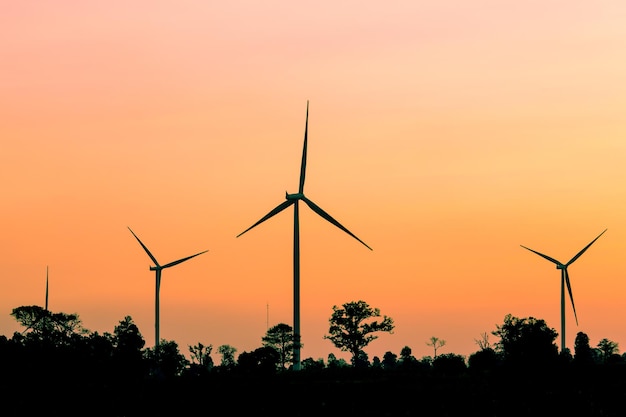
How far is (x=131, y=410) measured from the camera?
196m

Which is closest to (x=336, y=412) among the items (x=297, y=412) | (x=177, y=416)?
(x=297, y=412)

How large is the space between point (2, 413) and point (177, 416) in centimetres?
2336

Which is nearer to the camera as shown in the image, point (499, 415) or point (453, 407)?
point (499, 415)

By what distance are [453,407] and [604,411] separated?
887 inches

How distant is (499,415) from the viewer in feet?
582

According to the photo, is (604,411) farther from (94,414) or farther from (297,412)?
(94,414)

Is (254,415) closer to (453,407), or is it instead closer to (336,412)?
(336,412)

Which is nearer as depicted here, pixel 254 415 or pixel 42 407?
pixel 254 415

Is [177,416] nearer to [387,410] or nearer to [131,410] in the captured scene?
[131,410]

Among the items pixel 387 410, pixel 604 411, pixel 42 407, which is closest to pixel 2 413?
pixel 42 407

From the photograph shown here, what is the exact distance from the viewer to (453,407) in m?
195

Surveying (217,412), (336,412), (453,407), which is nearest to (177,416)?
(217,412)

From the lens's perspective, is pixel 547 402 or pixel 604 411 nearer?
pixel 604 411

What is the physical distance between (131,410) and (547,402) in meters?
57.9
